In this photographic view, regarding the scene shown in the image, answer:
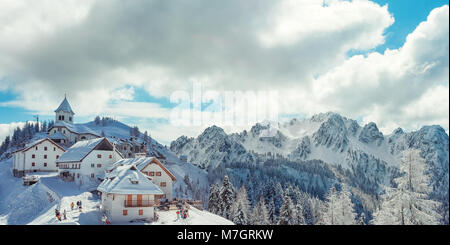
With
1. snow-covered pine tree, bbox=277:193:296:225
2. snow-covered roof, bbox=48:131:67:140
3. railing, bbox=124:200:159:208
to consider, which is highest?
snow-covered roof, bbox=48:131:67:140

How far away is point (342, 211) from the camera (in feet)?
129

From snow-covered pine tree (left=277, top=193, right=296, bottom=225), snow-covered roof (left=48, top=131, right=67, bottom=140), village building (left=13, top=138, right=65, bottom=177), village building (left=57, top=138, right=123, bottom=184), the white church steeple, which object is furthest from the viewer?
the white church steeple

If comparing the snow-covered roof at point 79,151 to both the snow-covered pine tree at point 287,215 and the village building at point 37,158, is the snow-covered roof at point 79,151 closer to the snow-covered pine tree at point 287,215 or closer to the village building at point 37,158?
the village building at point 37,158

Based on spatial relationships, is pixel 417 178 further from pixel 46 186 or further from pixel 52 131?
pixel 52 131

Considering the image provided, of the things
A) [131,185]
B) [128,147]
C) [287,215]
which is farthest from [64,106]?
[287,215]

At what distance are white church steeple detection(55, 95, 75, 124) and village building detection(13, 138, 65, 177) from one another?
4872 centimetres

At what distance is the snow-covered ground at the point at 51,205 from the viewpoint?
32.8 metres

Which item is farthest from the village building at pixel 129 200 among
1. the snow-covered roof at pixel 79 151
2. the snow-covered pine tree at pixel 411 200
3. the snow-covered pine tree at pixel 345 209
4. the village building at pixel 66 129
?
the village building at pixel 66 129

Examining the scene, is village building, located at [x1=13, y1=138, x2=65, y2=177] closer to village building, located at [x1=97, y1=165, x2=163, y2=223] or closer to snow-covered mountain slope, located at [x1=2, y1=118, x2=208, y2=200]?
village building, located at [x1=97, y1=165, x2=163, y2=223]

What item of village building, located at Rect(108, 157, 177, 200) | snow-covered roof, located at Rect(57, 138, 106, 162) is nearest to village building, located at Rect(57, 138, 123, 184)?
snow-covered roof, located at Rect(57, 138, 106, 162)

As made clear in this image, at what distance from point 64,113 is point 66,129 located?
12490 mm

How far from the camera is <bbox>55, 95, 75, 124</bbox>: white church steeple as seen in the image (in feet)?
356
